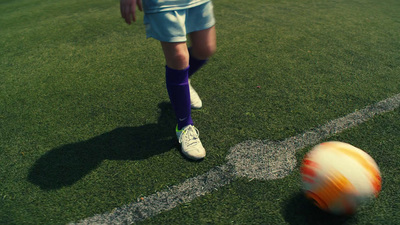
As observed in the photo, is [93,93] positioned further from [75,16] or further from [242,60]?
[75,16]

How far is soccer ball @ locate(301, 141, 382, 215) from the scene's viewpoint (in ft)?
4.50

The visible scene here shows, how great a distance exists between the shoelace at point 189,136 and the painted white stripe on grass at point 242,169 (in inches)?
9.5

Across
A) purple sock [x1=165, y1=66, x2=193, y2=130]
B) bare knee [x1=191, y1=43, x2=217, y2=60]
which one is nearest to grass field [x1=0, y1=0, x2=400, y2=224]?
purple sock [x1=165, y1=66, x2=193, y2=130]

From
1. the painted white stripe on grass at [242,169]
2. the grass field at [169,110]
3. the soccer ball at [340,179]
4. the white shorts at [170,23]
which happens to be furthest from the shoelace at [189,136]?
the soccer ball at [340,179]

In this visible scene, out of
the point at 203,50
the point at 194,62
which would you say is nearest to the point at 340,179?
the point at 203,50

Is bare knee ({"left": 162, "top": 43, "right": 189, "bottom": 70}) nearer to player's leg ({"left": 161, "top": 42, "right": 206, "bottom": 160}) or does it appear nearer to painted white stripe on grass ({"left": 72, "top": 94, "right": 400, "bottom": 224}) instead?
player's leg ({"left": 161, "top": 42, "right": 206, "bottom": 160})

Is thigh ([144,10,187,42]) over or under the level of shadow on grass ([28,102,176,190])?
over

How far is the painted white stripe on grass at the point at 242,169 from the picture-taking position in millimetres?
1600

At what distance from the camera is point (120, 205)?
165cm

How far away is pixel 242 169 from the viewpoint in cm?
187

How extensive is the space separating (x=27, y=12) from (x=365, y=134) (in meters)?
5.91

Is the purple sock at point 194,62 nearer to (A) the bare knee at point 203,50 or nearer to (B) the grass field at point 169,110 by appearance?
(A) the bare knee at point 203,50

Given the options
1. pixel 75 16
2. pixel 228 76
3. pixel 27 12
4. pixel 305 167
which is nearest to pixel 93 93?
pixel 228 76

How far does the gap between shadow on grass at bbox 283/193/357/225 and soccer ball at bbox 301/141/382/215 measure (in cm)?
7
